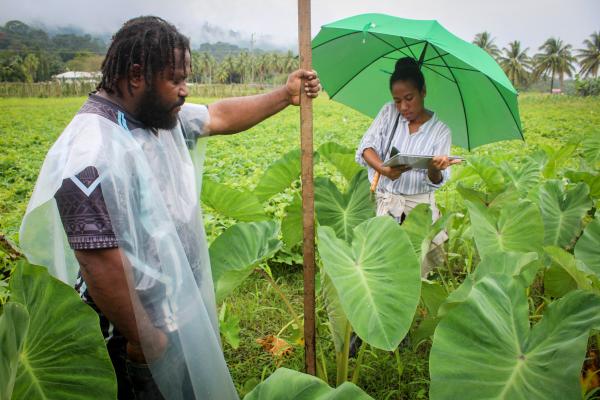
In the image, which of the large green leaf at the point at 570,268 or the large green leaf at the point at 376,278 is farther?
the large green leaf at the point at 570,268

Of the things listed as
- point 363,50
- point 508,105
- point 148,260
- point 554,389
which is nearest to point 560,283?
point 508,105

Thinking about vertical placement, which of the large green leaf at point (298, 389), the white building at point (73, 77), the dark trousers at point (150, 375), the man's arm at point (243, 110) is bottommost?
the dark trousers at point (150, 375)

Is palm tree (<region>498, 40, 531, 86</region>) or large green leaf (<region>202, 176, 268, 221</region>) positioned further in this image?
palm tree (<region>498, 40, 531, 86</region>)

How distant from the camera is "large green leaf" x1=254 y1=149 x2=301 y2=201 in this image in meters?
2.21

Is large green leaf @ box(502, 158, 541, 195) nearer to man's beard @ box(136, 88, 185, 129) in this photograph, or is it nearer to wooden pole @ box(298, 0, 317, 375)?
wooden pole @ box(298, 0, 317, 375)

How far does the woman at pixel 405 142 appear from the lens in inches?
84.1

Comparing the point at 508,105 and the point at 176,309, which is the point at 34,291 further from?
the point at 508,105

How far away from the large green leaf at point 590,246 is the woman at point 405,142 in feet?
1.80

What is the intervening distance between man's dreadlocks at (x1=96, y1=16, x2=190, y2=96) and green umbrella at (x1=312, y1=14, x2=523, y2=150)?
1037 mm

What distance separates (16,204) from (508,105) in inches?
178

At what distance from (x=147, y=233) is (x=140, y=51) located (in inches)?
19.1

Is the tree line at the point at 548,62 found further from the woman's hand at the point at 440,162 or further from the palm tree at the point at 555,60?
the woman's hand at the point at 440,162

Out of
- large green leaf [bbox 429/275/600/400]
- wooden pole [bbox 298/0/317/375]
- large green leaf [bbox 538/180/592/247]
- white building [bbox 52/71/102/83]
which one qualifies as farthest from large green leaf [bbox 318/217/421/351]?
white building [bbox 52/71/102/83]

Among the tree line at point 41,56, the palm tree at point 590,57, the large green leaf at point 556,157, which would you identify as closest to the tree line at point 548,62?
the palm tree at point 590,57
